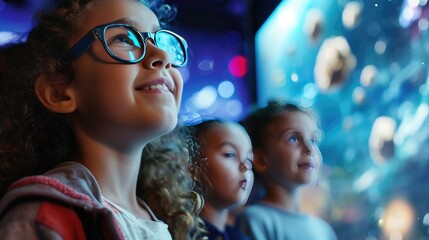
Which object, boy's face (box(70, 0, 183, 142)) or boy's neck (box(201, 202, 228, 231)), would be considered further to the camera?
boy's neck (box(201, 202, 228, 231))

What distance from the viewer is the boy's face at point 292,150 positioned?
100 centimetres

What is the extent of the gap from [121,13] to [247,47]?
0.91m

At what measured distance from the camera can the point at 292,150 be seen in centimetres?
100

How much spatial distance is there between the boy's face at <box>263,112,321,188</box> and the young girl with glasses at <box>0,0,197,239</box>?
0.67 feet

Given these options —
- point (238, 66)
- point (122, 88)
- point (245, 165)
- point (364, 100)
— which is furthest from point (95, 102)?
point (238, 66)

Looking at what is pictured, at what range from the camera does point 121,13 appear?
0.85 metres

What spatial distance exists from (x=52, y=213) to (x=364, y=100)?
70 centimetres

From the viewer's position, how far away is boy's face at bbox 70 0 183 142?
31.5 inches

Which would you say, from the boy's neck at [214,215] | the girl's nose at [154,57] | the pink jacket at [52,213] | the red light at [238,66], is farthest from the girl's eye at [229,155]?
the red light at [238,66]

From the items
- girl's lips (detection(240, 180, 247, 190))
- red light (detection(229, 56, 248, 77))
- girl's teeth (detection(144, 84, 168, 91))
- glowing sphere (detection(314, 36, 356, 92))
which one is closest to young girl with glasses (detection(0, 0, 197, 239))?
girl's teeth (detection(144, 84, 168, 91))

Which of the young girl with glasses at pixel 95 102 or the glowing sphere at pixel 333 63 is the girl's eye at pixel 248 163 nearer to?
the young girl with glasses at pixel 95 102

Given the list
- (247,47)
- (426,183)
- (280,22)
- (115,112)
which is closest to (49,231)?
(115,112)

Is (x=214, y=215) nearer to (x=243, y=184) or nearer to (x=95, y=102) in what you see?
(x=243, y=184)

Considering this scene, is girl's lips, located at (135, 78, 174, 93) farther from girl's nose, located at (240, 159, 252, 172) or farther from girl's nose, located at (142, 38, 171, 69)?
girl's nose, located at (240, 159, 252, 172)
